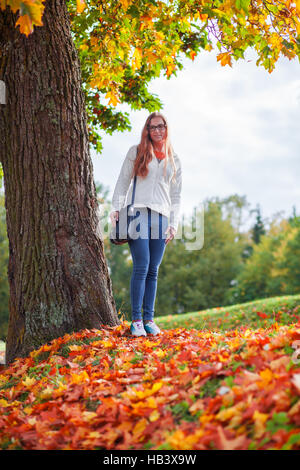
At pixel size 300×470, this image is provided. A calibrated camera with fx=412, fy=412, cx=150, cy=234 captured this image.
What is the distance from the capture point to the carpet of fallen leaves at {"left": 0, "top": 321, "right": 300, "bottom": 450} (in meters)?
1.95

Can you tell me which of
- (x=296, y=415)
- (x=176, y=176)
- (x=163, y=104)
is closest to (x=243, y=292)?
(x=163, y=104)

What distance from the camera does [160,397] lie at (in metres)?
A: 2.48

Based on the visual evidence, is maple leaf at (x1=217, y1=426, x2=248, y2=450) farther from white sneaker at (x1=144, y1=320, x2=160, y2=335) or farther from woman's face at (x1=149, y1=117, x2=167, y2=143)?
woman's face at (x1=149, y1=117, x2=167, y2=143)

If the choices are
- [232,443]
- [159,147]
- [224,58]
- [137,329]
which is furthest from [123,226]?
[232,443]

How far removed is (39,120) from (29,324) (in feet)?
7.02

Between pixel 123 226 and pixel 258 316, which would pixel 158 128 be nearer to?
pixel 123 226

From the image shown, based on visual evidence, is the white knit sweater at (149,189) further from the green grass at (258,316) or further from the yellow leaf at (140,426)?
the green grass at (258,316)

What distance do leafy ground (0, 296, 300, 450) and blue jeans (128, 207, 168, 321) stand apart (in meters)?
0.54

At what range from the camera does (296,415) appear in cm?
185

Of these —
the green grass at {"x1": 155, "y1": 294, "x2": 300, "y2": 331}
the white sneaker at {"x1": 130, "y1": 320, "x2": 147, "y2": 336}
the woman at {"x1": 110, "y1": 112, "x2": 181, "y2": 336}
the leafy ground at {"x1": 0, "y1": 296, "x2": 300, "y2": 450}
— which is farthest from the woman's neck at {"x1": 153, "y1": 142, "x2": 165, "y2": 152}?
the green grass at {"x1": 155, "y1": 294, "x2": 300, "y2": 331}

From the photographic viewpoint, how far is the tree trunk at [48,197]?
427 centimetres

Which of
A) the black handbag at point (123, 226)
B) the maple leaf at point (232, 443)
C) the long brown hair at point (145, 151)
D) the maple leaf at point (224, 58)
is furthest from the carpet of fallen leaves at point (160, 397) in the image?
the maple leaf at point (224, 58)

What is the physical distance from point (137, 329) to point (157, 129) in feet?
6.82
